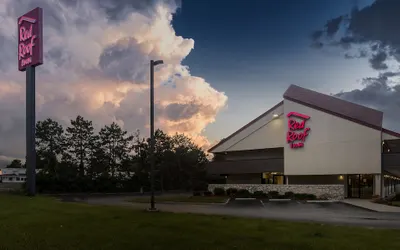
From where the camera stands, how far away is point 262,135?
1811 inches

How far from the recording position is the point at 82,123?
2739 inches

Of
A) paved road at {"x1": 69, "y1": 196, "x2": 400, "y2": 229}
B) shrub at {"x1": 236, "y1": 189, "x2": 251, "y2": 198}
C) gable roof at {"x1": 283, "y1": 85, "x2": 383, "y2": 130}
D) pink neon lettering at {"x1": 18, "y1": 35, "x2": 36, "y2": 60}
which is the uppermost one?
pink neon lettering at {"x1": 18, "y1": 35, "x2": 36, "y2": 60}

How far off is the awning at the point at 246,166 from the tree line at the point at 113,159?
63.5 feet

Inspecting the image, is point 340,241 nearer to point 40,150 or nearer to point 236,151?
point 236,151

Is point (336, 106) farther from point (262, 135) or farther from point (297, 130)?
point (262, 135)

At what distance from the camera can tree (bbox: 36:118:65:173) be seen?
6875cm

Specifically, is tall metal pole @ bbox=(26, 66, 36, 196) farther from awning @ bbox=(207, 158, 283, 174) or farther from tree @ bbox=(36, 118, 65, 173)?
tree @ bbox=(36, 118, 65, 173)

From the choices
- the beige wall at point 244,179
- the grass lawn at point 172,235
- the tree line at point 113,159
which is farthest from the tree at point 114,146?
the grass lawn at point 172,235

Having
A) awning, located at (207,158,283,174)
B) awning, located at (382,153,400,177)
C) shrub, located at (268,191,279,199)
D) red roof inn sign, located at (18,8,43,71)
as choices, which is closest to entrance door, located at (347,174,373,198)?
awning, located at (382,153,400,177)

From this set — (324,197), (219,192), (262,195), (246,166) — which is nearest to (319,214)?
(324,197)

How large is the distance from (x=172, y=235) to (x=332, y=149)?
3116 cm

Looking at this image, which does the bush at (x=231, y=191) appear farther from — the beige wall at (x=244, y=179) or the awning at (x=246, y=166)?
the beige wall at (x=244, y=179)

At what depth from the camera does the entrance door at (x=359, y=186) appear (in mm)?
40281

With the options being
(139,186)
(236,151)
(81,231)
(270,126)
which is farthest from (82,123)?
(81,231)
